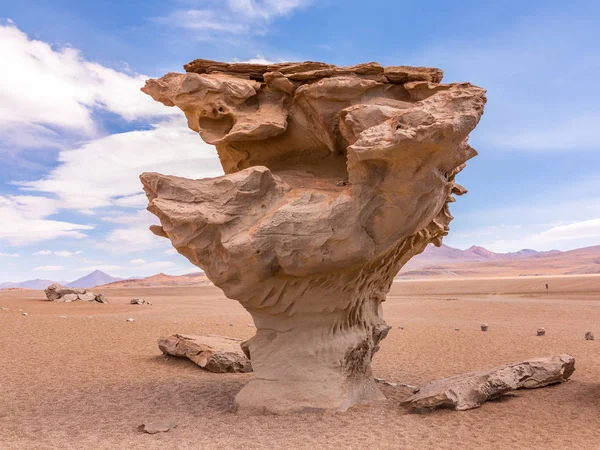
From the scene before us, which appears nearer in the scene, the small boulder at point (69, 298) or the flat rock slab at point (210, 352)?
the flat rock slab at point (210, 352)

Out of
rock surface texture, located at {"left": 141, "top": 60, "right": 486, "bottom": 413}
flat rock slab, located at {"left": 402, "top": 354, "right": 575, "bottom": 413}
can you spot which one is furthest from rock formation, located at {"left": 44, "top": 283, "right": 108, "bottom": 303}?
flat rock slab, located at {"left": 402, "top": 354, "right": 575, "bottom": 413}

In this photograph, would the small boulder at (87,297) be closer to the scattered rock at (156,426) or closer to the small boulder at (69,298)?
the small boulder at (69,298)

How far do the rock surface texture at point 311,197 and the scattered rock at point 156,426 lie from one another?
1.27m

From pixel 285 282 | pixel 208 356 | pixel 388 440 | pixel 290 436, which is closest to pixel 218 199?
pixel 285 282

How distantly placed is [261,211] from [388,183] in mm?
2066

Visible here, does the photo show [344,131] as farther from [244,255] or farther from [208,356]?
[208,356]

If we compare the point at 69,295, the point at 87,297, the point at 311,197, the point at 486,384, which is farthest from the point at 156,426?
the point at 69,295

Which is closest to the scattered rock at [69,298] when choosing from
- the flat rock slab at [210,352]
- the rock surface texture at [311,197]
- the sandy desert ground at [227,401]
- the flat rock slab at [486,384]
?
the sandy desert ground at [227,401]

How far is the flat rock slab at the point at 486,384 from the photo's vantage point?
841 centimetres

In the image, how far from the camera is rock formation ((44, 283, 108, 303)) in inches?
1268

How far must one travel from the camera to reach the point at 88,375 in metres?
12.1

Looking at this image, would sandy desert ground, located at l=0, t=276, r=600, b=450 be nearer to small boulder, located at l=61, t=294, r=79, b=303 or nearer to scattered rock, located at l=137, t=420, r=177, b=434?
scattered rock, located at l=137, t=420, r=177, b=434

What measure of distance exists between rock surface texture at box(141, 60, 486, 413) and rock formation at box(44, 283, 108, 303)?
25539 millimetres

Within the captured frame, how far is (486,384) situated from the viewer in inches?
353
